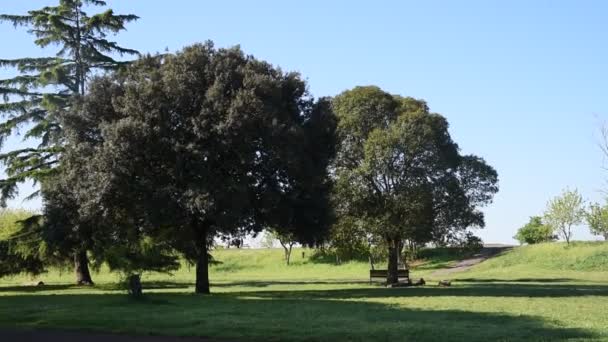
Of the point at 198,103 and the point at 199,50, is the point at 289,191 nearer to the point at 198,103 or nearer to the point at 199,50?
the point at 198,103

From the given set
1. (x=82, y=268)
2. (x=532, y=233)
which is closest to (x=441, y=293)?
(x=82, y=268)

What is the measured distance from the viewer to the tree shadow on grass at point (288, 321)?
43.7 ft

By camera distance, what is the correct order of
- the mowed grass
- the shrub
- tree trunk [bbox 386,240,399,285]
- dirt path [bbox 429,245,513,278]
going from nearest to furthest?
the mowed grass < tree trunk [bbox 386,240,399,285] < dirt path [bbox 429,245,513,278] < the shrub

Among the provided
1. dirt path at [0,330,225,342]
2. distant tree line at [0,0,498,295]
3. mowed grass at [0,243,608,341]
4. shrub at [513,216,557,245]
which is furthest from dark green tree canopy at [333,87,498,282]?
shrub at [513,216,557,245]

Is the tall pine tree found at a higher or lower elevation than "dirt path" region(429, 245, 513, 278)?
higher

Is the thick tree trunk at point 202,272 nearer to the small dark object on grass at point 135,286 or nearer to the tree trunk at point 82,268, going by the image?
the small dark object on grass at point 135,286

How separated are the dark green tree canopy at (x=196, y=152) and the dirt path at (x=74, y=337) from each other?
446 inches

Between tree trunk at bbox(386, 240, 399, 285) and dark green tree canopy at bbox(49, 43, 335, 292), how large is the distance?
8.93 metres

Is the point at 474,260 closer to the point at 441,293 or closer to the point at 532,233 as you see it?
the point at 532,233

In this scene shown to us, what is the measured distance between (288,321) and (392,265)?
2453 centimetres

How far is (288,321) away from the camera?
15758 mm

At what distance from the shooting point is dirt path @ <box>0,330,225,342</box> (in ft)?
44.1

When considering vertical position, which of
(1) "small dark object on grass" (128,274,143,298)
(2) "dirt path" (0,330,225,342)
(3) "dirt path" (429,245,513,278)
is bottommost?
(3) "dirt path" (429,245,513,278)

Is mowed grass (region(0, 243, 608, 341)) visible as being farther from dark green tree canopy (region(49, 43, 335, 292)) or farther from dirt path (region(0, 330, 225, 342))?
dark green tree canopy (region(49, 43, 335, 292))
